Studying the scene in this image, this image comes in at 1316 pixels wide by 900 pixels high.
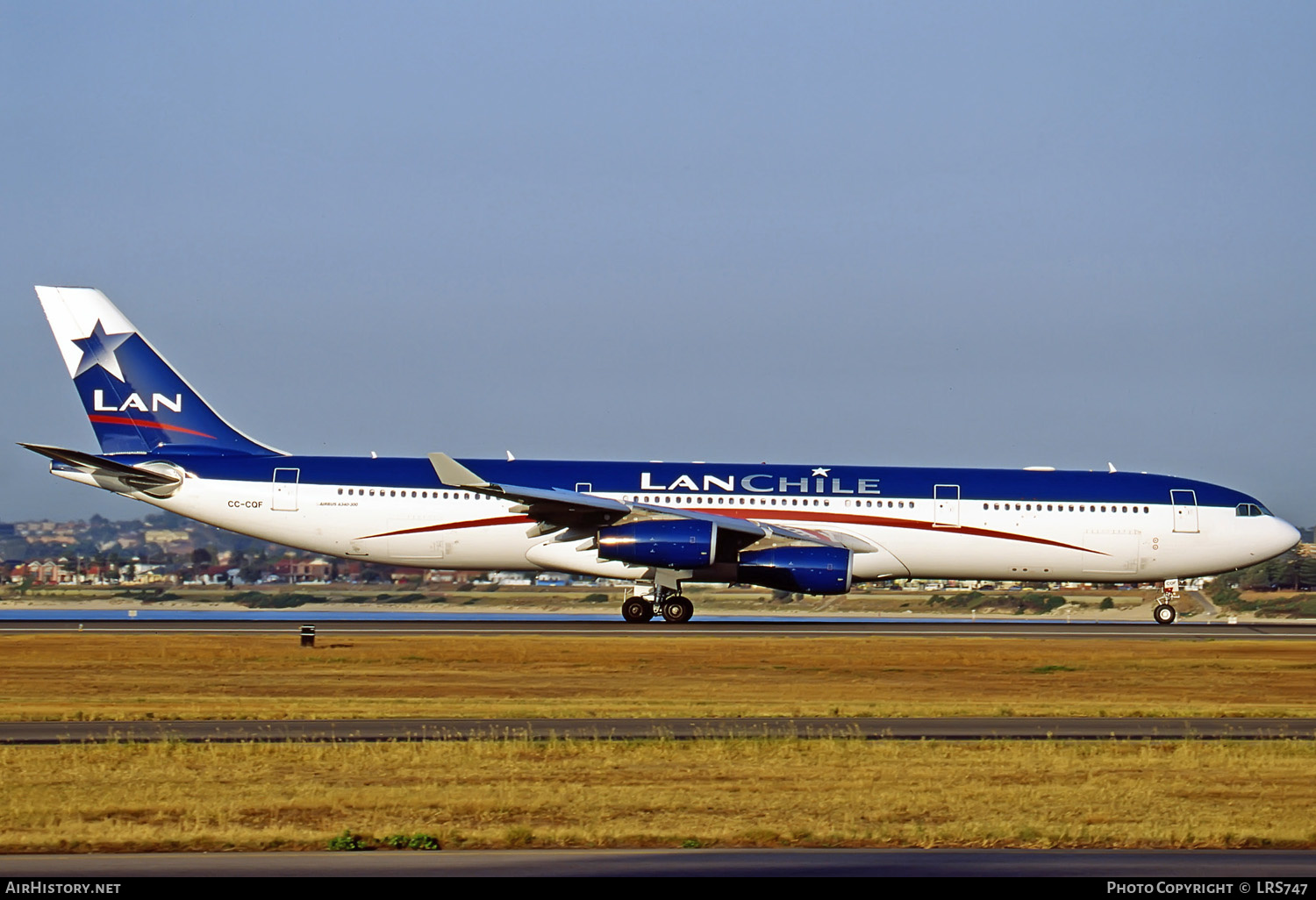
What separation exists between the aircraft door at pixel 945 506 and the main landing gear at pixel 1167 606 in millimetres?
6454

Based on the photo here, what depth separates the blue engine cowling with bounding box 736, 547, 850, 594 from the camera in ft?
112

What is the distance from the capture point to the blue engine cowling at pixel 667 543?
3400 centimetres

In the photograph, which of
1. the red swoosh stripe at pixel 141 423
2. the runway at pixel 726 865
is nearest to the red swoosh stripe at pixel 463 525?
the red swoosh stripe at pixel 141 423

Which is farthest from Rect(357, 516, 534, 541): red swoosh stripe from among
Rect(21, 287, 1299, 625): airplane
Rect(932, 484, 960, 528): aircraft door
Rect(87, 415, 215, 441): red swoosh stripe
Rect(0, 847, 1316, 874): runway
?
Rect(0, 847, 1316, 874): runway

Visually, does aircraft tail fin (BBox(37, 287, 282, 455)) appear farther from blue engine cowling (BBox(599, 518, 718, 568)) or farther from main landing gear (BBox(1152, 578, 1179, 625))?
main landing gear (BBox(1152, 578, 1179, 625))

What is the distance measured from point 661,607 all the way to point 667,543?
3.02 m

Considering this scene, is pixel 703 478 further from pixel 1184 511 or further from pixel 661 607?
pixel 1184 511

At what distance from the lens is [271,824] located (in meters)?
11.2

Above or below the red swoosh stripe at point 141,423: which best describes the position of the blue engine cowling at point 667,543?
below

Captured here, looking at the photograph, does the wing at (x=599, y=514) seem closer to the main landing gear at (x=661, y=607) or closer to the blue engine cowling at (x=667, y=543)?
the blue engine cowling at (x=667, y=543)

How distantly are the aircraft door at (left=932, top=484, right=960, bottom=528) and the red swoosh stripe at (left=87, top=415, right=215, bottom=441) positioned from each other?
18345mm

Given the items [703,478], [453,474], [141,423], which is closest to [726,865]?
[453,474]
